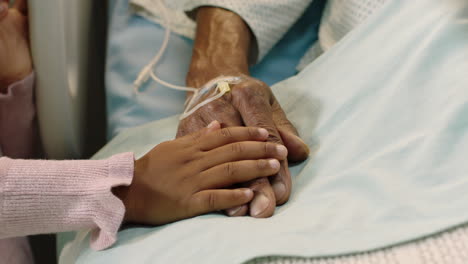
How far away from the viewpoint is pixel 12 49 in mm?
859

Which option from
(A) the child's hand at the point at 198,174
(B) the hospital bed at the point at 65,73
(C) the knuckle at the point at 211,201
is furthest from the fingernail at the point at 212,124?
(B) the hospital bed at the point at 65,73

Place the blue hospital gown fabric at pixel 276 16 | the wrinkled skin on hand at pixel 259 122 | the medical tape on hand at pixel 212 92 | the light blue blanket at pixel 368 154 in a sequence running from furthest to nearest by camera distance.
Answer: the blue hospital gown fabric at pixel 276 16, the medical tape on hand at pixel 212 92, the wrinkled skin on hand at pixel 259 122, the light blue blanket at pixel 368 154

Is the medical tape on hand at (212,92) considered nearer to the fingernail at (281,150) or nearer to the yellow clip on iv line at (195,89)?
the yellow clip on iv line at (195,89)

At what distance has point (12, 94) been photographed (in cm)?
85

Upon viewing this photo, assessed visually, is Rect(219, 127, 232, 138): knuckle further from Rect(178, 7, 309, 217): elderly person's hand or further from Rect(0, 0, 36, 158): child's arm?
Rect(0, 0, 36, 158): child's arm

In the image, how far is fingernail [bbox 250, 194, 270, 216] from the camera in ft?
2.05

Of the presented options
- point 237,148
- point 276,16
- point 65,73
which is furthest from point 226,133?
point 276,16

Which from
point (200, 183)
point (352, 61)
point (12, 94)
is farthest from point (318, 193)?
point (12, 94)

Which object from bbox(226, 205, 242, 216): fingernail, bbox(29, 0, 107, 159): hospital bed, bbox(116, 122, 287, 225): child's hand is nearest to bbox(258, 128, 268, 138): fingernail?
bbox(116, 122, 287, 225): child's hand

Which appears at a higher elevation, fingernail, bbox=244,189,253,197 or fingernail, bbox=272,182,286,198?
fingernail, bbox=244,189,253,197

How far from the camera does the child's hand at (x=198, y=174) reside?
2.12ft

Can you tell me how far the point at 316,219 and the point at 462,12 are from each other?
43 cm

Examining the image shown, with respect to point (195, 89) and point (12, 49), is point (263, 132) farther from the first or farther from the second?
point (12, 49)

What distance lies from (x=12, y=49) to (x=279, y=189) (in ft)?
1.81
